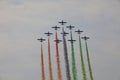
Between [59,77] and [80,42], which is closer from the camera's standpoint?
[59,77]

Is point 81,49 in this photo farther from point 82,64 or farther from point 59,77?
point 59,77

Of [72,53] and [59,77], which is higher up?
[72,53]

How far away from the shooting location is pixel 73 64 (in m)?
127

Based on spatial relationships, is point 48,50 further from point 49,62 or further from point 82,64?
point 82,64

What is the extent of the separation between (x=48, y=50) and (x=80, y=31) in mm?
12364

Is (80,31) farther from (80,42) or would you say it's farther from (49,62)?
(49,62)

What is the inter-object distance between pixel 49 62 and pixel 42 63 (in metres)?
2.52

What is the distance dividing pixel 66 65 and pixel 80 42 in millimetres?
11548

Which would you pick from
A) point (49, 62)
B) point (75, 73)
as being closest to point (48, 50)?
point (49, 62)

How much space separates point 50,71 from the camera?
12731cm

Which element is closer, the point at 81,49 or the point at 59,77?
the point at 59,77

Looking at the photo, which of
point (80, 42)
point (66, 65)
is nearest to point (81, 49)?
point (80, 42)

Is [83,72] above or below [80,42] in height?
below

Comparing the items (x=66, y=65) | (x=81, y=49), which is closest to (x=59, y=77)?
(x=66, y=65)
